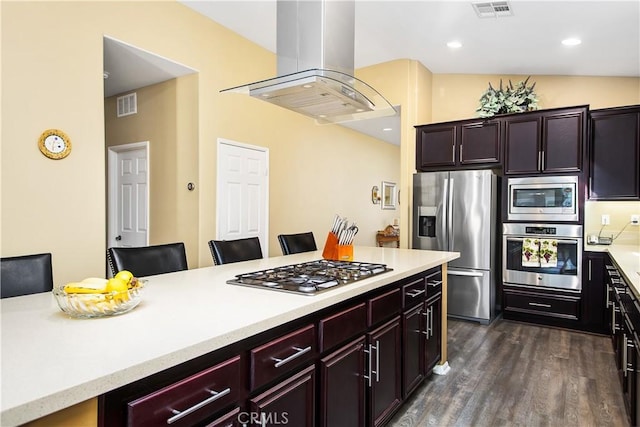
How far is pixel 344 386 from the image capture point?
1743 millimetres

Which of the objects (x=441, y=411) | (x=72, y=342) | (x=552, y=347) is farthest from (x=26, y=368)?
(x=552, y=347)

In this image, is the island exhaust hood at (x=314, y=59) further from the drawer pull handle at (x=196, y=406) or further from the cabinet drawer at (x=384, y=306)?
the drawer pull handle at (x=196, y=406)

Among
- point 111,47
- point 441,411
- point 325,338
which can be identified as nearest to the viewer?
point 325,338

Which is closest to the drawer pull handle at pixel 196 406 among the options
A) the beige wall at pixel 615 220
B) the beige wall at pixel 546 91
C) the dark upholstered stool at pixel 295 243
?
the dark upholstered stool at pixel 295 243

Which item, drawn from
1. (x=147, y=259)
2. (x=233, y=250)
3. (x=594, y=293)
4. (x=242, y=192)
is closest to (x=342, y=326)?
(x=147, y=259)

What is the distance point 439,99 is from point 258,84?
3.96 m

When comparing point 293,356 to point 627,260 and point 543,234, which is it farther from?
point 543,234

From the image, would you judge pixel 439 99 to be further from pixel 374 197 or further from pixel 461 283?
pixel 374 197

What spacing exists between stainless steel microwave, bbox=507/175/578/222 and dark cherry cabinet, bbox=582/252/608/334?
17.9 inches

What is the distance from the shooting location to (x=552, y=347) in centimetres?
360

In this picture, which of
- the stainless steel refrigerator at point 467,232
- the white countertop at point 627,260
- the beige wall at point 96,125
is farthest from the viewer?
the stainless steel refrigerator at point 467,232

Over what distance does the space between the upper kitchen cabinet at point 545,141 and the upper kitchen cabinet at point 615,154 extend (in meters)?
0.20

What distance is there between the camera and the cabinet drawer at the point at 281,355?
1282 millimetres

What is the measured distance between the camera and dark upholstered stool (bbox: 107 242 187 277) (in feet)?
6.55
